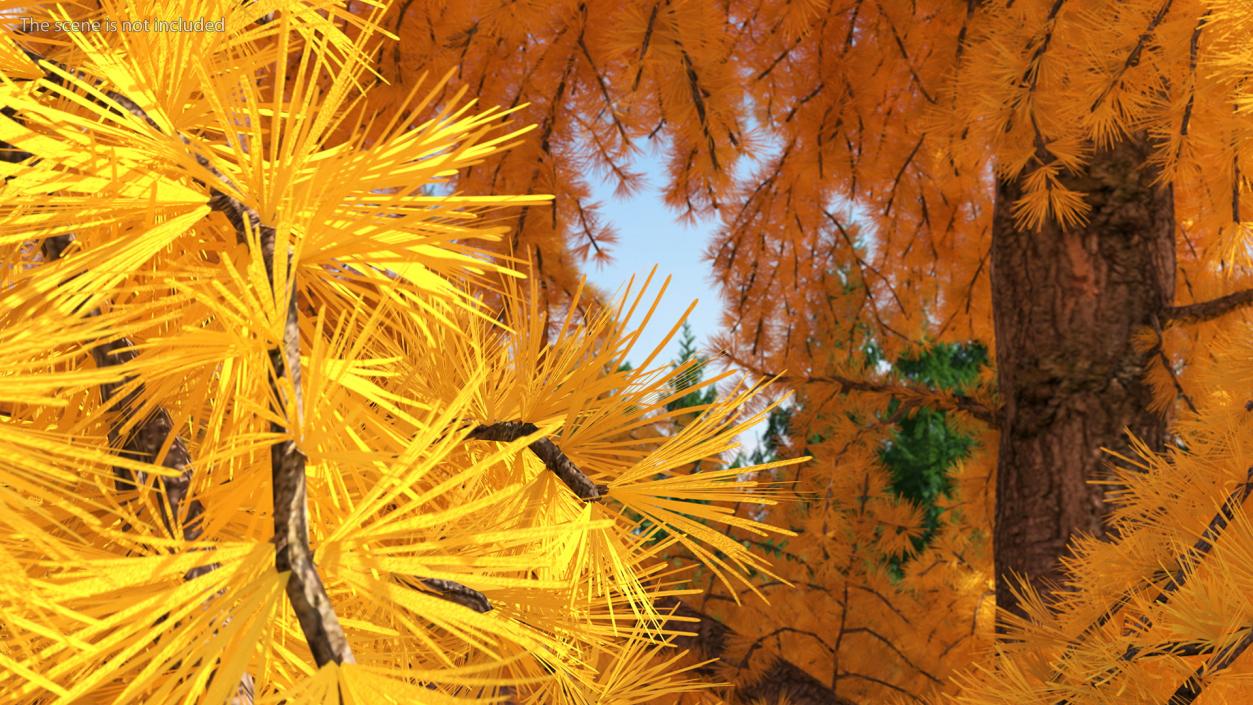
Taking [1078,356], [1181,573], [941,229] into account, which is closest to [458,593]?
[1181,573]

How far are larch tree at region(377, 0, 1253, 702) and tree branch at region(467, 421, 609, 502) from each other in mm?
208

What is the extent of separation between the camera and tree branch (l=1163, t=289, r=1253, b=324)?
81.6 inches

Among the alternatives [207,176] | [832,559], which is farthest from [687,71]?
[832,559]

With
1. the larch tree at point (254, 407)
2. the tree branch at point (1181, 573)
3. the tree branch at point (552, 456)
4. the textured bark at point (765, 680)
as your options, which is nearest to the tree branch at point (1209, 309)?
the tree branch at point (1181, 573)

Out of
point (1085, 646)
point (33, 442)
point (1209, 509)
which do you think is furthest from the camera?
point (1209, 509)

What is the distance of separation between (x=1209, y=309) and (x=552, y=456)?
1979 mm

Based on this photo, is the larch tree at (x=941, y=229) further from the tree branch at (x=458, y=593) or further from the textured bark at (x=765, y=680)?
the tree branch at (x=458, y=593)

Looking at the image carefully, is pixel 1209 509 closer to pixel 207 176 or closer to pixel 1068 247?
pixel 207 176

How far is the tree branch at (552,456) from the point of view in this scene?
735 mm

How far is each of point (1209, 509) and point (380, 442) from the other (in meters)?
1.01

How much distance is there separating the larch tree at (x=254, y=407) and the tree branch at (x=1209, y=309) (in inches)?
71.9

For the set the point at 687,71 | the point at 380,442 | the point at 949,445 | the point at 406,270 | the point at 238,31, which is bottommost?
the point at 949,445

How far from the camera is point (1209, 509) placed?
114 centimetres

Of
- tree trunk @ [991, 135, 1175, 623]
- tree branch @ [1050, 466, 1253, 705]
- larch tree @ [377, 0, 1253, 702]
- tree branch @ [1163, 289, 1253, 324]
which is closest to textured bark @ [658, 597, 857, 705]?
larch tree @ [377, 0, 1253, 702]
